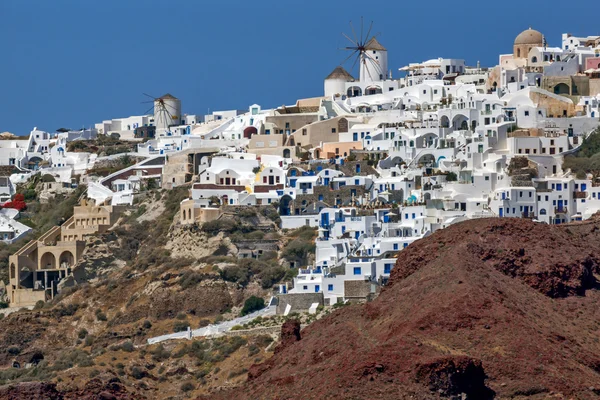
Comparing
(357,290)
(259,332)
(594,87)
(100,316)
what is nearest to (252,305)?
(259,332)

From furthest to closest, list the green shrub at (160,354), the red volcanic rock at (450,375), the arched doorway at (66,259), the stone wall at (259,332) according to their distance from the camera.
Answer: the arched doorway at (66,259), the green shrub at (160,354), the stone wall at (259,332), the red volcanic rock at (450,375)

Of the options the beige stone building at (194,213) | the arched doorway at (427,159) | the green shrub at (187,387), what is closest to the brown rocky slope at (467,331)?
the green shrub at (187,387)

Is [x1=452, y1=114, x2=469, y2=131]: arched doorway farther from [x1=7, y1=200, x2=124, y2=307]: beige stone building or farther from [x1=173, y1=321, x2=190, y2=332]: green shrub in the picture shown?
[x1=173, y1=321, x2=190, y2=332]: green shrub

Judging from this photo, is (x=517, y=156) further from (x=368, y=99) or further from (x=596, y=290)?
(x=596, y=290)

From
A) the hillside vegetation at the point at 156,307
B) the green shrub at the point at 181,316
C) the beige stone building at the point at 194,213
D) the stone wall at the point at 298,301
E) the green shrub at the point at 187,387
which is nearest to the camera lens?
the green shrub at the point at 187,387

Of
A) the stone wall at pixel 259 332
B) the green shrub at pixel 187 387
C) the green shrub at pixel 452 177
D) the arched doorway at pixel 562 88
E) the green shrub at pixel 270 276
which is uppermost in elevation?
the arched doorway at pixel 562 88

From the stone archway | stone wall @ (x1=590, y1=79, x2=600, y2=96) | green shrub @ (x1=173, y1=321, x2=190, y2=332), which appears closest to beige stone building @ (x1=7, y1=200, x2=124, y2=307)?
green shrub @ (x1=173, y1=321, x2=190, y2=332)

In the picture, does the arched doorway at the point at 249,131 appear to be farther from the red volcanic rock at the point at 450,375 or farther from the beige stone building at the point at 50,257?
the red volcanic rock at the point at 450,375

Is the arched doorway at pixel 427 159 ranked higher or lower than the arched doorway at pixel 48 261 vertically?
higher

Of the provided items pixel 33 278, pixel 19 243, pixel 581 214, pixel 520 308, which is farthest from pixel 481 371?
pixel 19 243
